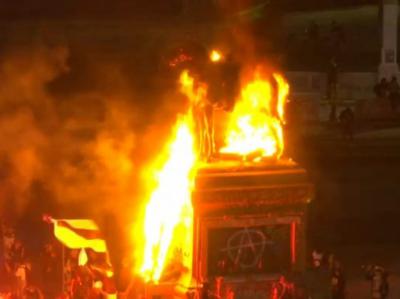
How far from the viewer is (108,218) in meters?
21.7

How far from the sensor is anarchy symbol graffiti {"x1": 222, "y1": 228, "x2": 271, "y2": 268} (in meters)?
14.9

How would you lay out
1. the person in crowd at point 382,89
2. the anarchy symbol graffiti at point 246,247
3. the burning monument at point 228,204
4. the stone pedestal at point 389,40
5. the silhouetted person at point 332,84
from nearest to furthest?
1. the burning monument at point 228,204
2. the anarchy symbol graffiti at point 246,247
3. the person in crowd at point 382,89
4. the silhouetted person at point 332,84
5. the stone pedestal at point 389,40

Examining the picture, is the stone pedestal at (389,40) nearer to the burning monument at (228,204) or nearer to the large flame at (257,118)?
the burning monument at (228,204)

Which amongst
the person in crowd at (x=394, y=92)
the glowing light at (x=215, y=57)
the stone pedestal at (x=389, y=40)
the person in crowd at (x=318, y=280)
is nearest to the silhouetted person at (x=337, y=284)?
the person in crowd at (x=318, y=280)

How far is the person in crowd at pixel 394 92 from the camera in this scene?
28.6 meters

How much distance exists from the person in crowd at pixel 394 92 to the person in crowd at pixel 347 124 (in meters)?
1.61

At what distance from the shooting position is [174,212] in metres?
15.4

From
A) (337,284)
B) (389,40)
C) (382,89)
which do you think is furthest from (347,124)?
(337,284)

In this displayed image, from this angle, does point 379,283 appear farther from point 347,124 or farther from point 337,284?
point 347,124

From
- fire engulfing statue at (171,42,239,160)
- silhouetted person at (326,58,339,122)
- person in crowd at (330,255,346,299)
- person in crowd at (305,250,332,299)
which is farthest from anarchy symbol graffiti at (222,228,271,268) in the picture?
silhouetted person at (326,58,339,122)

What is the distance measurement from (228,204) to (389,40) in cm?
1741

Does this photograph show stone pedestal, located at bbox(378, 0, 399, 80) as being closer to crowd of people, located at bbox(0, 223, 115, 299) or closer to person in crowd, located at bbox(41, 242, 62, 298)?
crowd of people, located at bbox(0, 223, 115, 299)

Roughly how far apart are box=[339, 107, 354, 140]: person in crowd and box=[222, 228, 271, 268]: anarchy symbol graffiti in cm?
1272

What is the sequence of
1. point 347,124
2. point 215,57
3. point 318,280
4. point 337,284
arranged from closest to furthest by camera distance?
point 215,57, point 318,280, point 337,284, point 347,124
